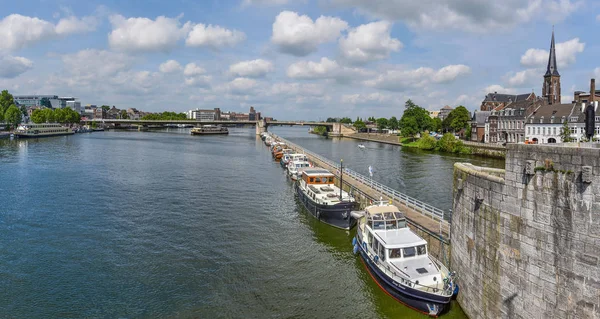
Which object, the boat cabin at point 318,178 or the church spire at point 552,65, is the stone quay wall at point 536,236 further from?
the church spire at point 552,65

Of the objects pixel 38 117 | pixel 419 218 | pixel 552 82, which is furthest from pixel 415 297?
pixel 38 117

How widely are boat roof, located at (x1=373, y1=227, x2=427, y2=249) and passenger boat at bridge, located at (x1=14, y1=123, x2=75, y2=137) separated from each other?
162 metres

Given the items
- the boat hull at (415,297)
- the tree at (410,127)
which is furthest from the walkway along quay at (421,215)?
the tree at (410,127)

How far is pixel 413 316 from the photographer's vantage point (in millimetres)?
21359

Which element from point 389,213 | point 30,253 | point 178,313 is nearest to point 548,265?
point 389,213

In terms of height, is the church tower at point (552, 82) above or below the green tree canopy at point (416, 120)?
above

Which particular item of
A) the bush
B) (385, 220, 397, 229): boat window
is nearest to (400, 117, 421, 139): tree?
the bush

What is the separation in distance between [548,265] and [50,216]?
134 feet

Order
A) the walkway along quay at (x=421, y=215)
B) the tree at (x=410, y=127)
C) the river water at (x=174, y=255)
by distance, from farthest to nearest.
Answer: the tree at (x=410, y=127)
the walkway along quay at (x=421, y=215)
the river water at (x=174, y=255)

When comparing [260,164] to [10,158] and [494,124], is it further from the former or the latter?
[494,124]

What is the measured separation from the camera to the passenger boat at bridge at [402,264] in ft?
68.1

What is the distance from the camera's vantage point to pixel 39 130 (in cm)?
15650

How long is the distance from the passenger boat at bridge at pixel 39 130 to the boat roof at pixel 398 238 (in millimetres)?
161601

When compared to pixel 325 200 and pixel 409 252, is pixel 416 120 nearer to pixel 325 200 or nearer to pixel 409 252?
pixel 325 200
